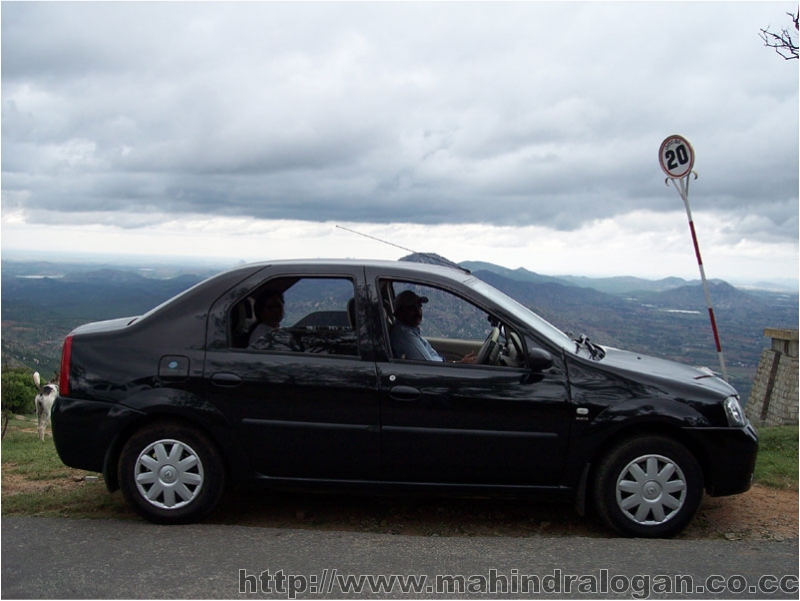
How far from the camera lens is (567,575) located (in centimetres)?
467

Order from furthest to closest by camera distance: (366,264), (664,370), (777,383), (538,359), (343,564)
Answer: (777,383), (664,370), (366,264), (538,359), (343,564)

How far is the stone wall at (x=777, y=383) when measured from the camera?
14523mm

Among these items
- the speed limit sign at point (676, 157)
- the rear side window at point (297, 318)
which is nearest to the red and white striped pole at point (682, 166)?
the speed limit sign at point (676, 157)

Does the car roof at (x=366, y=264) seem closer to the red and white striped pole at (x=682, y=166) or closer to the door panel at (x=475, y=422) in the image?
the door panel at (x=475, y=422)

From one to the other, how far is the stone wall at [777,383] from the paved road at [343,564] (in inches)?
389

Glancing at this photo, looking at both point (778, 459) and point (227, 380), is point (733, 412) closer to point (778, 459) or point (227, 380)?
point (778, 459)

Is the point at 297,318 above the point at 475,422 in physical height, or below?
above

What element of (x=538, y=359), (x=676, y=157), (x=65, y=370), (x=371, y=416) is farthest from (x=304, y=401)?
(x=676, y=157)

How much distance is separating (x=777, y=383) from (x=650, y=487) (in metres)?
11.1

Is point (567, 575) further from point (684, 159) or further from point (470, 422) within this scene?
point (684, 159)

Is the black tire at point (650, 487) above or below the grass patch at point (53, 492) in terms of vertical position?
above

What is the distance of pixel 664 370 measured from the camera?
595 centimetres

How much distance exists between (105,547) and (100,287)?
5090 inches

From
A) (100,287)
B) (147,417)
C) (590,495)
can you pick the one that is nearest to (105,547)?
(147,417)
